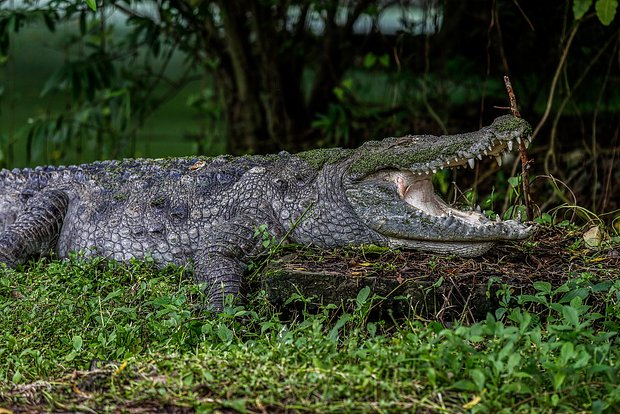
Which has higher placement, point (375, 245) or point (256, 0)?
point (256, 0)

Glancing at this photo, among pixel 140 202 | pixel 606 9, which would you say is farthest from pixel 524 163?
pixel 140 202

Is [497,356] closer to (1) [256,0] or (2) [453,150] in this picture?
(2) [453,150]

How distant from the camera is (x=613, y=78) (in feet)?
30.0

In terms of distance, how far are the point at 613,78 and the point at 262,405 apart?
6.95 m

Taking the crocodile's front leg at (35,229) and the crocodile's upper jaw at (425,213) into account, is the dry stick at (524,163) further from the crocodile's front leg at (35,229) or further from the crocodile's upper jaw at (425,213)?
the crocodile's front leg at (35,229)

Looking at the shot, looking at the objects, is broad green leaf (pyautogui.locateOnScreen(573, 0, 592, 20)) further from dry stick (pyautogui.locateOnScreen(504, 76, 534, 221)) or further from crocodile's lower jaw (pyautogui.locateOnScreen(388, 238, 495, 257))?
crocodile's lower jaw (pyautogui.locateOnScreen(388, 238, 495, 257))

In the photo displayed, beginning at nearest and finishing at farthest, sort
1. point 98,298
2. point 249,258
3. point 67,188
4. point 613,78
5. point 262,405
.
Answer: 1. point 262,405
2. point 98,298
3. point 249,258
4. point 67,188
5. point 613,78

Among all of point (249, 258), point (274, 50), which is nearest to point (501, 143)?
point (249, 258)

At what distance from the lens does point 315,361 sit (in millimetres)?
3424

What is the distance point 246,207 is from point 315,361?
6.76ft

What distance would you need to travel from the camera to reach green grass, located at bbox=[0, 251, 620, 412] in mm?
3248

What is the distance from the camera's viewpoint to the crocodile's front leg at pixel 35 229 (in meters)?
5.72

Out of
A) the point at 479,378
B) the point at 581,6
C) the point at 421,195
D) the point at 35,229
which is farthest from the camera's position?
the point at 581,6

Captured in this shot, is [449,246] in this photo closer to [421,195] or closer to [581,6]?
[421,195]
